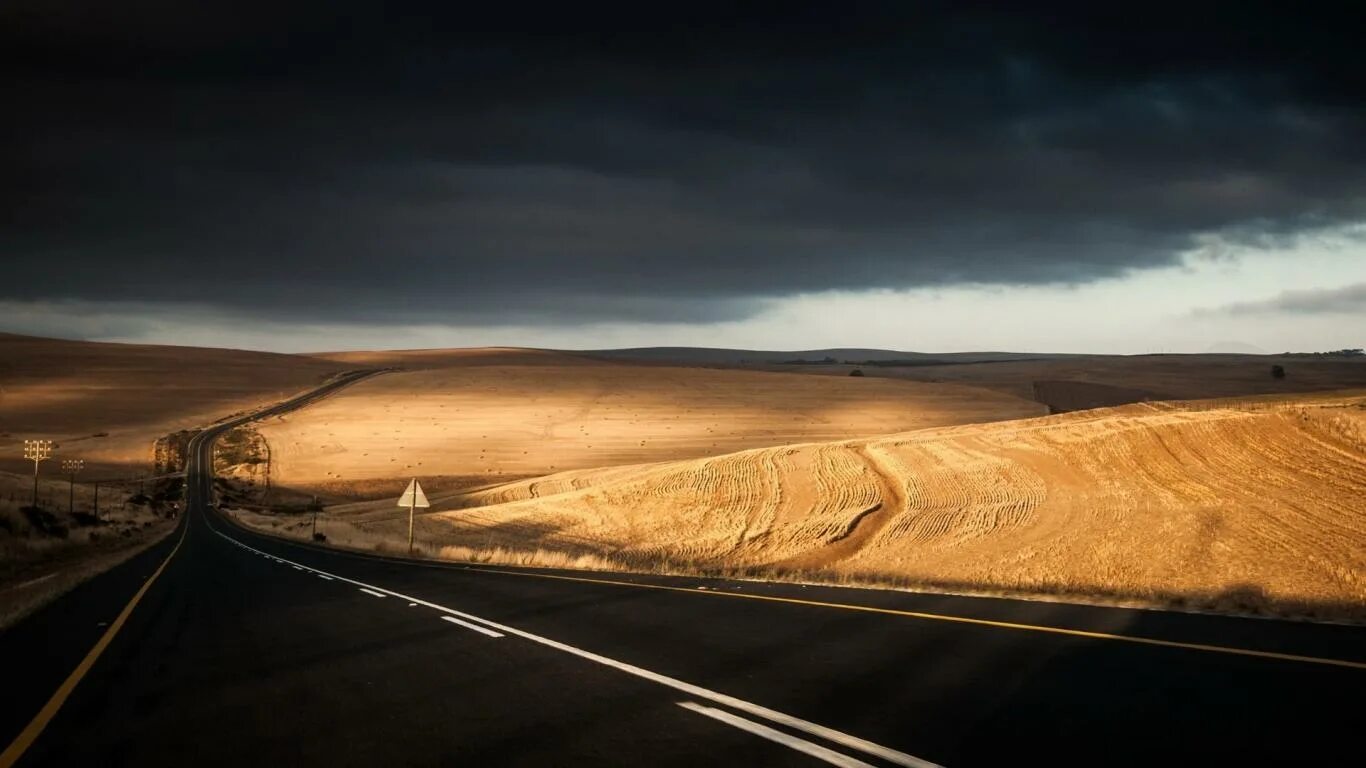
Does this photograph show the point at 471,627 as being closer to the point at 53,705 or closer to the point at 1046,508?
the point at 53,705

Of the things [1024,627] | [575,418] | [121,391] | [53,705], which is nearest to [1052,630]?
[1024,627]

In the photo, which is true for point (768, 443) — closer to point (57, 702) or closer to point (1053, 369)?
point (57, 702)

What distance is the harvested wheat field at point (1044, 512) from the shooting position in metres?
19.0

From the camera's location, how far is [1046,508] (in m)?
26.7

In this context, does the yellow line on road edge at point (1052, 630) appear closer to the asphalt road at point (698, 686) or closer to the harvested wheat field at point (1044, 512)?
the asphalt road at point (698, 686)

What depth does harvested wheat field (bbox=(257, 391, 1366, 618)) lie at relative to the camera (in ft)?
62.3

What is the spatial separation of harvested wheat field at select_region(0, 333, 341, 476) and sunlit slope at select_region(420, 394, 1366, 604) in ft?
263

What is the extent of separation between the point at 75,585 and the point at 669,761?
22.4m

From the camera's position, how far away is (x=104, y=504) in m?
86.2

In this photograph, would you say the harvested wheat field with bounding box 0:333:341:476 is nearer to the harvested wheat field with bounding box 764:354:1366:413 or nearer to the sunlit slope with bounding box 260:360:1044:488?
the sunlit slope with bounding box 260:360:1044:488

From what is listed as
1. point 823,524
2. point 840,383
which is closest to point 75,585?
point 823,524

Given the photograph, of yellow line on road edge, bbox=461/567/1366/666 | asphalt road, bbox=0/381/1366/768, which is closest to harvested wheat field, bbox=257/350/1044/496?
yellow line on road edge, bbox=461/567/1366/666

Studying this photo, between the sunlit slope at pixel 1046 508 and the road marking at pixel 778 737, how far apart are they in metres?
10.8

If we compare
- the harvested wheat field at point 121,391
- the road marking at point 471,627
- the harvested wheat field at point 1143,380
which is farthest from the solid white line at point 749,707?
the harvested wheat field at point 121,391
